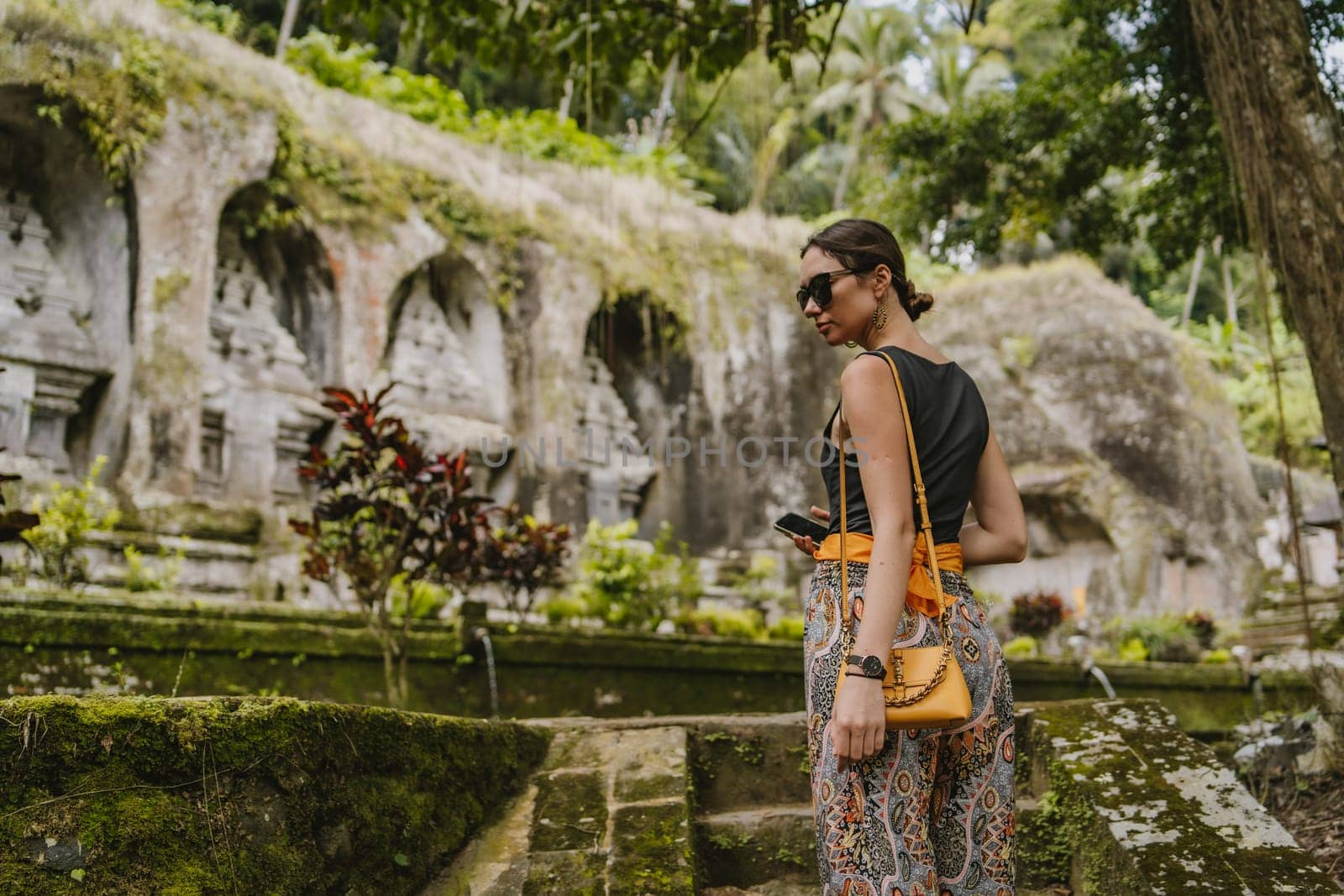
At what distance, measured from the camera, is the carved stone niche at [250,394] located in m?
10.3

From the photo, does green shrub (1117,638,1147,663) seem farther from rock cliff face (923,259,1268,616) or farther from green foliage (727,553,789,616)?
rock cliff face (923,259,1268,616)

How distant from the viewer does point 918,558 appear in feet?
6.01

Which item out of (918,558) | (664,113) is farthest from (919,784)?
(664,113)

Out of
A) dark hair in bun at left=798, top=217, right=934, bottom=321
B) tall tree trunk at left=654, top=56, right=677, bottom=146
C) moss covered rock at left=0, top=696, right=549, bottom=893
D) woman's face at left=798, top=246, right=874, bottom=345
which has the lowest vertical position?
moss covered rock at left=0, top=696, right=549, bottom=893

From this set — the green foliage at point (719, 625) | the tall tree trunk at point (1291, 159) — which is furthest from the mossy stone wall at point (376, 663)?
the tall tree trunk at point (1291, 159)

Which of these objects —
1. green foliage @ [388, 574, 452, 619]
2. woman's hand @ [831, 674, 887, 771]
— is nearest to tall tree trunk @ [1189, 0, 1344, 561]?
woman's hand @ [831, 674, 887, 771]

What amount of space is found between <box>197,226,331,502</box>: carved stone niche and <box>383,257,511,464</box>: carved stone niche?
107 cm

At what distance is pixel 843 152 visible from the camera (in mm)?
30609

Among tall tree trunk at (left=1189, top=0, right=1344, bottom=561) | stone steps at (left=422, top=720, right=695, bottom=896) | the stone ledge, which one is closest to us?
the stone ledge

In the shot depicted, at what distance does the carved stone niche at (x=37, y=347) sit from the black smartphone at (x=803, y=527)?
29.5 ft

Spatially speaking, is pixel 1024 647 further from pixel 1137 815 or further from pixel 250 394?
pixel 1137 815

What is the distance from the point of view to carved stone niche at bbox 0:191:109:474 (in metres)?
A: 9.29

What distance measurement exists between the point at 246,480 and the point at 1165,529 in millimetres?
12304

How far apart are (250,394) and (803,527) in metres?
9.57
